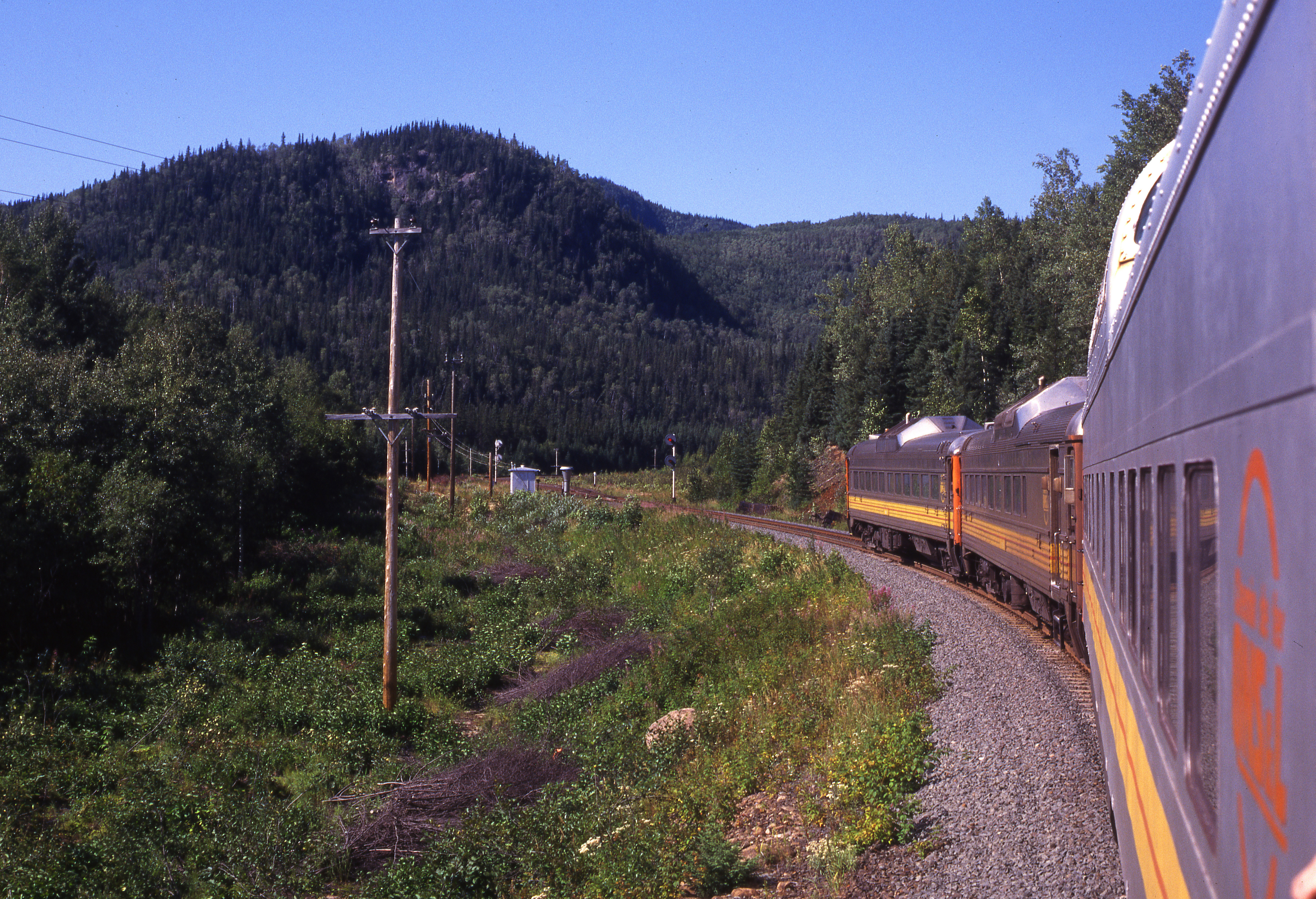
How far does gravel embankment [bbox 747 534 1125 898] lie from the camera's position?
22.3 ft

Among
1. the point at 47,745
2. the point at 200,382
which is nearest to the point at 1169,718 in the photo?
the point at 47,745

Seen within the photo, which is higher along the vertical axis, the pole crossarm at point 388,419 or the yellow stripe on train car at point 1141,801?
the pole crossarm at point 388,419

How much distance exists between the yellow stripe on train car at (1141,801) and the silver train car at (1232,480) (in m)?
0.02

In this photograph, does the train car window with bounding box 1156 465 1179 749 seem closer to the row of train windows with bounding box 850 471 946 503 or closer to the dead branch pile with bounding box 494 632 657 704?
the dead branch pile with bounding box 494 632 657 704

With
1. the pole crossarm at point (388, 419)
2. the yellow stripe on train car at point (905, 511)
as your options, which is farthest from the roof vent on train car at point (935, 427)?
the pole crossarm at point (388, 419)

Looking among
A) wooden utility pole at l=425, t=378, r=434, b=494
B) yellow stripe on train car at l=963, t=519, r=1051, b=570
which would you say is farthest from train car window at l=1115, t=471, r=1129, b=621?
wooden utility pole at l=425, t=378, r=434, b=494

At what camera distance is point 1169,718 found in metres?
2.93

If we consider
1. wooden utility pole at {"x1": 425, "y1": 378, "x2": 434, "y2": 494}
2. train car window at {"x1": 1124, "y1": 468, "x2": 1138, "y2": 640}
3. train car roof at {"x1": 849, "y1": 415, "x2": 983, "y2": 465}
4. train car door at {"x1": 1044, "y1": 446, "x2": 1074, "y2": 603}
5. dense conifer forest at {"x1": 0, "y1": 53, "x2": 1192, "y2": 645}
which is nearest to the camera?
train car window at {"x1": 1124, "y1": 468, "x2": 1138, "y2": 640}

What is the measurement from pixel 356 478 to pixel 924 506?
115 ft

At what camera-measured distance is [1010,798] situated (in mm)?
7992

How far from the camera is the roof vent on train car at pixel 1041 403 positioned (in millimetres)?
14484

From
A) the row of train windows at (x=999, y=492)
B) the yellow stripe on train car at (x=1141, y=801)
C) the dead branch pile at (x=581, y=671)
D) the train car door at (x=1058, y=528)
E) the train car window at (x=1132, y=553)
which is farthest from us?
the dead branch pile at (x=581, y=671)

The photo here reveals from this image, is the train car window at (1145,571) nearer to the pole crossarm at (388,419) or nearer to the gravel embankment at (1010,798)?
the gravel embankment at (1010,798)

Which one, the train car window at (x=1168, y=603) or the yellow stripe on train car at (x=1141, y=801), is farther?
the yellow stripe on train car at (x=1141, y=801)
